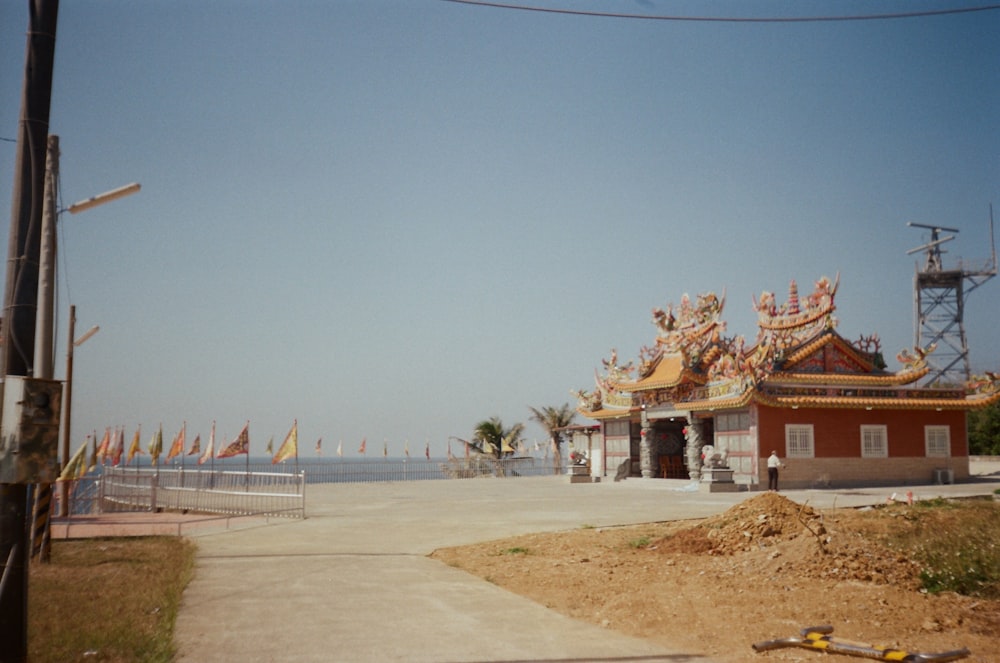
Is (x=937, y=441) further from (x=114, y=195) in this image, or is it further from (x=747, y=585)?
(x=114, y=195)

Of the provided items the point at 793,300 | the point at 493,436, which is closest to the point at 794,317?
the point at 793,300

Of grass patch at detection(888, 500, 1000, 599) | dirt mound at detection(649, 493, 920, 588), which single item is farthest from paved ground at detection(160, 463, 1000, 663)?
grass patch at detection(888, 500, 1000, 599)

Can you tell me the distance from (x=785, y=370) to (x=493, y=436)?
24.8 m

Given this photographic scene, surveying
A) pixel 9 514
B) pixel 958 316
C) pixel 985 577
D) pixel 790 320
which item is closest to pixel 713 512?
pixel 985 577

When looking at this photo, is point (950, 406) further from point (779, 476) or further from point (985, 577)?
point (985, 577)

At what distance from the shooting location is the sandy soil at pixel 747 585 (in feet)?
24.3

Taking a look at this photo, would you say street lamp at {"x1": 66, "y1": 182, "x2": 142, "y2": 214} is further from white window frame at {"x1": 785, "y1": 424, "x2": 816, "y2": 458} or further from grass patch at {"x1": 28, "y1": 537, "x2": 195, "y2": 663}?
white window frame at {"x1": 785, "y1": 424, "x2": 816, "y2": 458}

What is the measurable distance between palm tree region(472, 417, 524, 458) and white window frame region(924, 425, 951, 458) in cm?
2666

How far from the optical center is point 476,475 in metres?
47.5

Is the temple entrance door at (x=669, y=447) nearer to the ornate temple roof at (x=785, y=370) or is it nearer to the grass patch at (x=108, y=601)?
the ornate temple roof at (x=785, y=370)

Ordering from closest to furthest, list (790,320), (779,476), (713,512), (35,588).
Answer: (35,588)
(713,512)
(779,476)
(790,320)

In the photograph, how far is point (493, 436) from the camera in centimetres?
5384

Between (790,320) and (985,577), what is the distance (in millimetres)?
29025

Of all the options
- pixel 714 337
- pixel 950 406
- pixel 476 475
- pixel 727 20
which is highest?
pixel 727 20
